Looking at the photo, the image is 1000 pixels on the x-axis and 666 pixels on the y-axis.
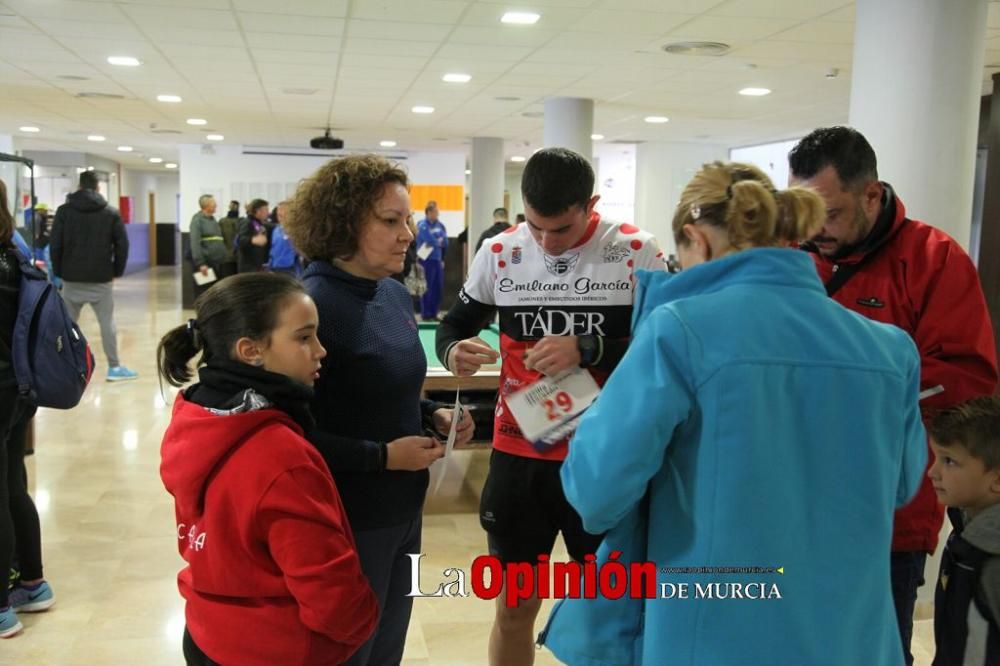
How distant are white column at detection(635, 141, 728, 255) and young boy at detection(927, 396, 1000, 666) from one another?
487 inches

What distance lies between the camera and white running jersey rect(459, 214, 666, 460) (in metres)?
2.29

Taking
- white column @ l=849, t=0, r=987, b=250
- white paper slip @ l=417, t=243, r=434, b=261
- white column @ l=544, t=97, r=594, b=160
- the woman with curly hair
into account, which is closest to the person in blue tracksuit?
white paper slip @ l=417, t=243, r=434, b=261

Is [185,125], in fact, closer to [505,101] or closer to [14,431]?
[505,101]

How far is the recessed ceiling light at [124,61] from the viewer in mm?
7311

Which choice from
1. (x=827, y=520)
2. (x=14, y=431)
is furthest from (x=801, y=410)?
(x=14, y=431)

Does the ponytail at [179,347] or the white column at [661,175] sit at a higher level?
the white column at [661,175]

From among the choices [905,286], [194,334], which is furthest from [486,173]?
[194,334]

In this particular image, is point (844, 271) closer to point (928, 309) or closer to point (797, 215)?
point (928, 309)

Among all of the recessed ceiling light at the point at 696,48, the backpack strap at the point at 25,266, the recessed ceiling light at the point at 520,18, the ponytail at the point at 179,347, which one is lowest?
the ponytail at the point at 179,347

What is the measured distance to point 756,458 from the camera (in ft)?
4.06

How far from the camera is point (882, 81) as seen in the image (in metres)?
3.76

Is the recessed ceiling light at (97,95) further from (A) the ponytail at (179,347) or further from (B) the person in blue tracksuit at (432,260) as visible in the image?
(A) the ponytail at (179,347)

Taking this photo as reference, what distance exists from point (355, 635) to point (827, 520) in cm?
85

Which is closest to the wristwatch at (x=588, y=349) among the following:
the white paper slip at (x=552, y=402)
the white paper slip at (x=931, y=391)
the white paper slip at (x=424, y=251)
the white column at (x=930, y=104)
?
the white paper slip at (x=552, y=402)
